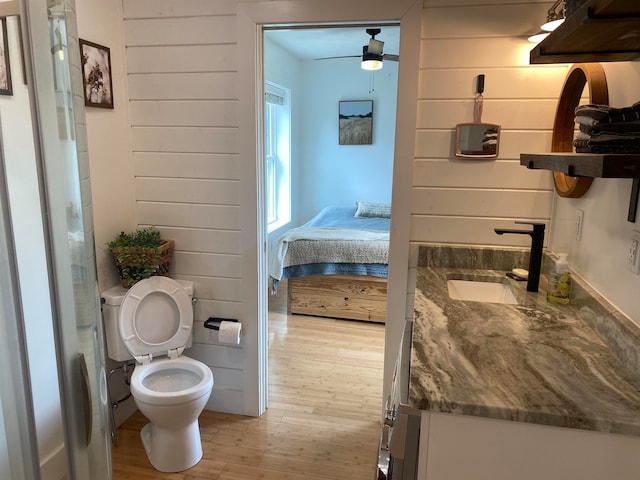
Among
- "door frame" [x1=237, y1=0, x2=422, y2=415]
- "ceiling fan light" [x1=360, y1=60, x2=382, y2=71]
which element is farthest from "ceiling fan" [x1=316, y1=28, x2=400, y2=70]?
"door frame" [x1=237, y1=0, x2=422, y2=415]

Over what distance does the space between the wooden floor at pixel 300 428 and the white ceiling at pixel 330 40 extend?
2.74 metres

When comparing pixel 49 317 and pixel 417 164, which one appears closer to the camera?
pixel 49 317

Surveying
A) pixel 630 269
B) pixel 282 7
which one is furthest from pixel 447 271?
pixel 282 7

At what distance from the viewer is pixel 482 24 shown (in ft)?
6.86

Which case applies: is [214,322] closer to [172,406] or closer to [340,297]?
[172,406]

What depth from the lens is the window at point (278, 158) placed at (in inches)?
221

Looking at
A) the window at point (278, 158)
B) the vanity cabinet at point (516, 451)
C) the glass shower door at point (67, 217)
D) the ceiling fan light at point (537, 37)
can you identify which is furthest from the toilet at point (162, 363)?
the window at point (278, 158)

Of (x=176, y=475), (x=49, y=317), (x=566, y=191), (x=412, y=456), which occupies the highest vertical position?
(x=566, y=191)

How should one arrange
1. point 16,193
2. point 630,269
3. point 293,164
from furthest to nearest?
point 293,164, point 630,269, point 16,193

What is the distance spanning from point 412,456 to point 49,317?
860mm

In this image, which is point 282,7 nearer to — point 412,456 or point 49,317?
point 49,317

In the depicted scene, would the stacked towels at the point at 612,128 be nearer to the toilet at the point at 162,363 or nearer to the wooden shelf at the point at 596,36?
the wooden shelf at the point at 596,36

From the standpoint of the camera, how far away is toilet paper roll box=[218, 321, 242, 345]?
2.52 meters

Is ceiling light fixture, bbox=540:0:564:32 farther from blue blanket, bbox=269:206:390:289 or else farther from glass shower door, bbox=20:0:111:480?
blue blanket, bbox=269:206:390:289
